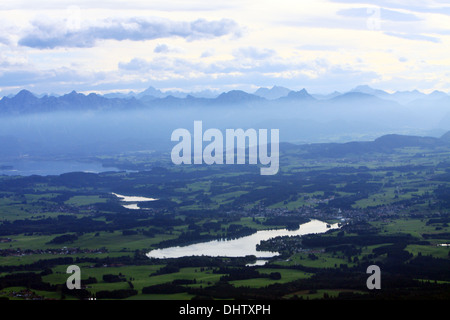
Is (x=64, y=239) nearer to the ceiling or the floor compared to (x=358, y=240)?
nearer to the floor

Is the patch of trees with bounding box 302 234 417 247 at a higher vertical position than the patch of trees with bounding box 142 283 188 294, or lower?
higher

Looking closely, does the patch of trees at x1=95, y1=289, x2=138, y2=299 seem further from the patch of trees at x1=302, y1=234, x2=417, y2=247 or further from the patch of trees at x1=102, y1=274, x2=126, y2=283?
the patch of trees at x1=302, y1=234, x2=417, y2=247

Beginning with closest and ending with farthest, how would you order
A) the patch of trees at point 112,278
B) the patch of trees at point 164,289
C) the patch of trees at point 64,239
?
1. the patch of trees at point 164,289
2. the patch of trees at point 112,278
3. the patch of trees at point 64,239

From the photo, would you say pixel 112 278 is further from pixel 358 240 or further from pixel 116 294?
pixel 358 240

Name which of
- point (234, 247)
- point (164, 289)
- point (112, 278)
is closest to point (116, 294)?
point (164, 289)

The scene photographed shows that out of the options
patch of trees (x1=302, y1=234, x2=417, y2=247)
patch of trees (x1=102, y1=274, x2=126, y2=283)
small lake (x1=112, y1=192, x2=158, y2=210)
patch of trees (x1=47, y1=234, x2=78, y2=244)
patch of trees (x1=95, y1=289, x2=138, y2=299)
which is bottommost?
patch of trees (x1=102, y1=274, x2=126, y2=283)

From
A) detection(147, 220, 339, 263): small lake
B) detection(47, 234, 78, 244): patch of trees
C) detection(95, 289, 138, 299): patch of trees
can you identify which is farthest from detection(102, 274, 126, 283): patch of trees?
detection(47, 234, 78, 244): patch of trees

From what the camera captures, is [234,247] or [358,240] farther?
[234,247]

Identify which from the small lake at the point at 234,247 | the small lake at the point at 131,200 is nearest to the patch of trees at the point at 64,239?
the small lake at the point at 234,247

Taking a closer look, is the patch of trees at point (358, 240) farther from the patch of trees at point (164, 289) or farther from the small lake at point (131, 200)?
the small lake at point (131, 200)
